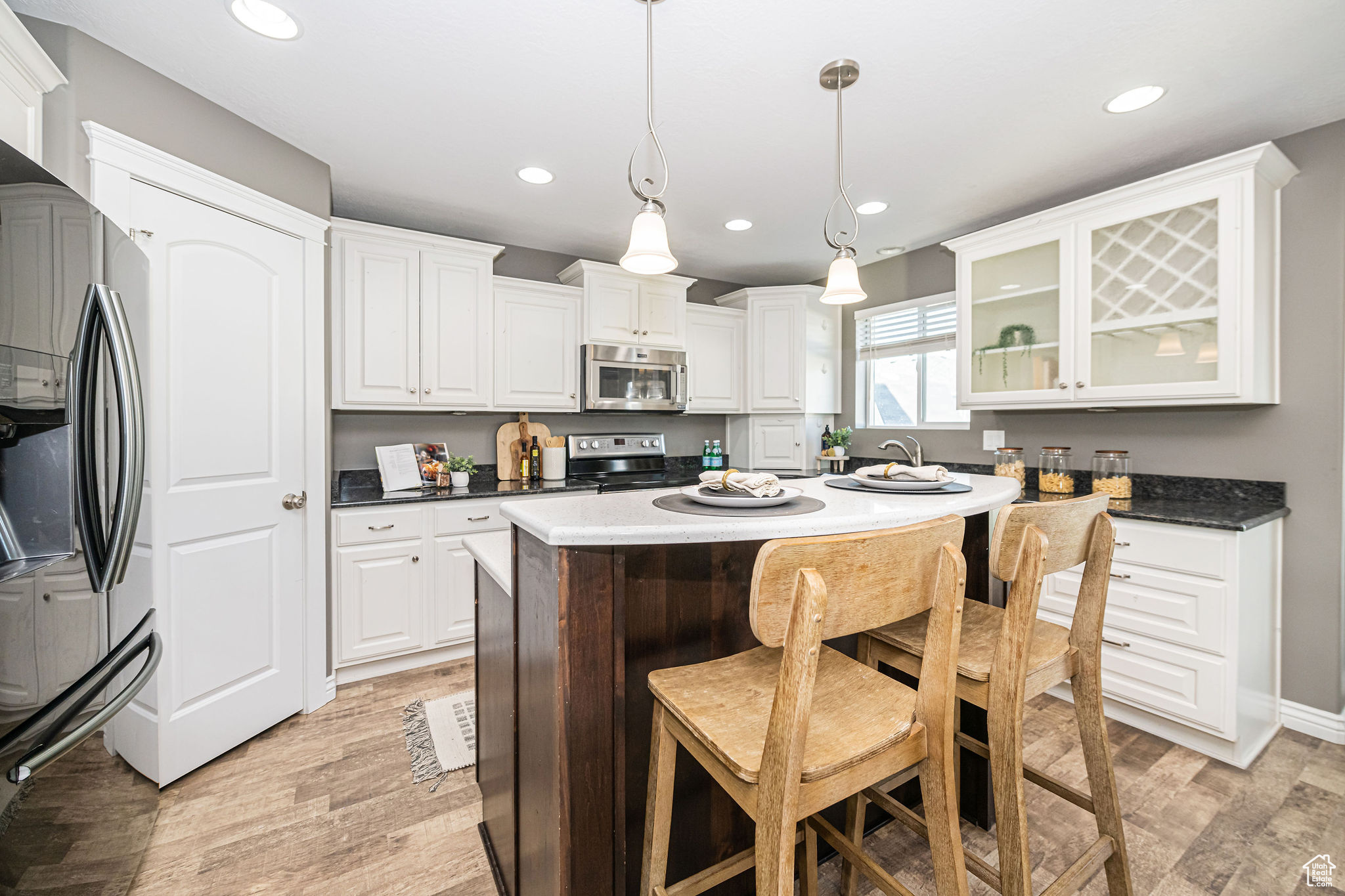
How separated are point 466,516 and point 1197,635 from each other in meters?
3.27

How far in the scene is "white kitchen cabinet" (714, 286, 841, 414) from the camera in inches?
164

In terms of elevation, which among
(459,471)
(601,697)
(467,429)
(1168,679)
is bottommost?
(1168,679)

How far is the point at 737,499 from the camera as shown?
120 centimetres

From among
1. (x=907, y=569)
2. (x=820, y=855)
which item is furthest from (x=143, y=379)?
(x=820, y=855)

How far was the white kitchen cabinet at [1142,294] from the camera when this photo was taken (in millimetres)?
2211

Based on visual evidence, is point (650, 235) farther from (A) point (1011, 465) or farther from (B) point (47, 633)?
(A) point (1011, 465)

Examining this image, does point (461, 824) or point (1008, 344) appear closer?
point (461, 824)

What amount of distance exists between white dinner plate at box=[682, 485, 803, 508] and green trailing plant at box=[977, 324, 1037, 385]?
231 centimetres

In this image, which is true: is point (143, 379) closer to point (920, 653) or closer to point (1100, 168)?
point (920, 653)

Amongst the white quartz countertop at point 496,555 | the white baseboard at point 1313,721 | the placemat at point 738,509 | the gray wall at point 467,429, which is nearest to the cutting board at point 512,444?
the gray wall at point 467,429

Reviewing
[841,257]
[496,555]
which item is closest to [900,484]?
[841,257]

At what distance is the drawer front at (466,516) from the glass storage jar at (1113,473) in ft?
9.78

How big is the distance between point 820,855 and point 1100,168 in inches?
122

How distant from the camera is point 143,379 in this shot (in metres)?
1.66
